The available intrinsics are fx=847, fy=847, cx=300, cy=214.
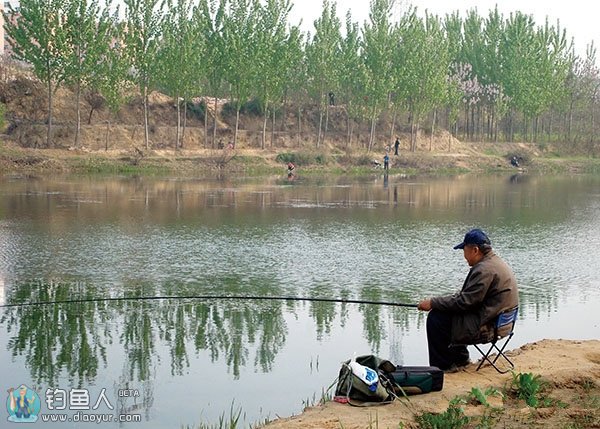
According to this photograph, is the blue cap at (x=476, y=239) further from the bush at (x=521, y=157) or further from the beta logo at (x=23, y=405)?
the bush at (x=521, y=157)

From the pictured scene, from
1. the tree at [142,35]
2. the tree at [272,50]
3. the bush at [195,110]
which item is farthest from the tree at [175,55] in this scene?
the bush at [195,110]

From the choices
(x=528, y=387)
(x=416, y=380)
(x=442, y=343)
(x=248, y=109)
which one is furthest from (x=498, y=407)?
(x=248, y=109)

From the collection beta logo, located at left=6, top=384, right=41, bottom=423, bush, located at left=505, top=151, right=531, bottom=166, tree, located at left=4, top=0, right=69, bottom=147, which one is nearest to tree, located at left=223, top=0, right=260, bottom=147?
tree, located at left=4, top=0, right=69, bottom=147

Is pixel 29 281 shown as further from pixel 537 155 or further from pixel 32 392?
pixel 537 155

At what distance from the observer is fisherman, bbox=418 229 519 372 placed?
274 inches

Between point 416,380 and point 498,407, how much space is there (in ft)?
2.22

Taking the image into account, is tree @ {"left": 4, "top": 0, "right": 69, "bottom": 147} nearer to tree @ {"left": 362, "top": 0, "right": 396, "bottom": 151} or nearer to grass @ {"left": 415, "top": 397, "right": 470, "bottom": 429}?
tree @ {"left": 362, "top": 0, "right": 396, "bottom": 151}

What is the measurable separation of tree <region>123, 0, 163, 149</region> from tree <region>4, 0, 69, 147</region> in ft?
12.2

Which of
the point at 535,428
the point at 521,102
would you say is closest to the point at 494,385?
the point at 535,428

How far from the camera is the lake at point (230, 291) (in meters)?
7.74

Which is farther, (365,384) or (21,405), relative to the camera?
(21,405)

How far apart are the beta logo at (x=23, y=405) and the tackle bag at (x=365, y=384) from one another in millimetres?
2464

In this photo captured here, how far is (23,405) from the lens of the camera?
7.02 metres

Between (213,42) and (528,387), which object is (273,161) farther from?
(528,387)
